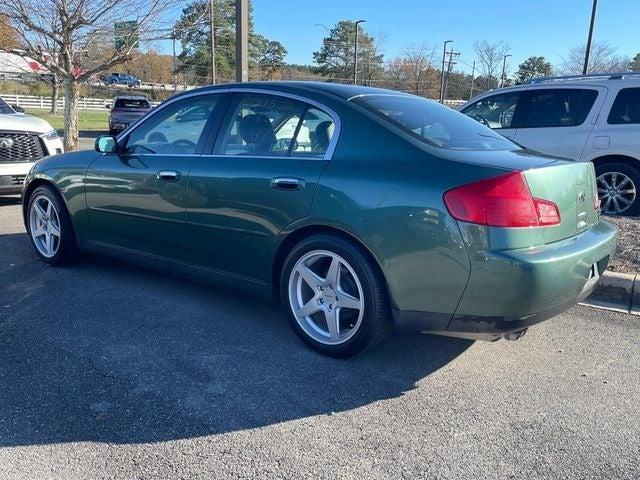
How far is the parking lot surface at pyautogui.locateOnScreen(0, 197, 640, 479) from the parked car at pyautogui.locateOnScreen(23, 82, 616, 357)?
0.32 metres

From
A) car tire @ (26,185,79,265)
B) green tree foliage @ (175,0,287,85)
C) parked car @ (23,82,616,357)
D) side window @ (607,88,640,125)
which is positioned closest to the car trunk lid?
parked car @ (23,82,616,357)

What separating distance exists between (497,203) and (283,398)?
4.88 feet

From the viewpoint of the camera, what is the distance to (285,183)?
3463mm

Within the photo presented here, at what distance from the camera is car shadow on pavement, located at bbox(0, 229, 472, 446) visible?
2.76 metres

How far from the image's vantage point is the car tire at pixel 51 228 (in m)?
5.00

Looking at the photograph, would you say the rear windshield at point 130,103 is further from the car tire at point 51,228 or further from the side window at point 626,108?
the side window at point 626,108

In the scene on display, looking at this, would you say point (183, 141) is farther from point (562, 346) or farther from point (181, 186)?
point (562, 346)

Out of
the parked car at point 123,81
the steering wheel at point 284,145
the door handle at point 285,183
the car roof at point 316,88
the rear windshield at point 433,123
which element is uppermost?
the parked car at point 123,81

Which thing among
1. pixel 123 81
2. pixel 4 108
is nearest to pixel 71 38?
pixel 4 108

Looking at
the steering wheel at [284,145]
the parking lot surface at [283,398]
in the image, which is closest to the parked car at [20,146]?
the parking lot surface at [283,398]

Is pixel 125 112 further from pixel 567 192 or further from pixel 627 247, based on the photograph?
pixel 567 192

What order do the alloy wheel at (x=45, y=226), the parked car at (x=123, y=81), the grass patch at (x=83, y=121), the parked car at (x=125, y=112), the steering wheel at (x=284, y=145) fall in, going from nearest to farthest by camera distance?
the steering wheel at (x=284, y=145)
the alloy wheel at (x=45, y=226)
the parked car at (x=125, y=112)
the grass patch at (x=83, y=121)
the parked car at (x=123, y=81)

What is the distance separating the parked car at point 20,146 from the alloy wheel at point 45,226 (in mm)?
2571

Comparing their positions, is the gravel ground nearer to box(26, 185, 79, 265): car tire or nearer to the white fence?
box(26, 185, 79, 265): car tire
